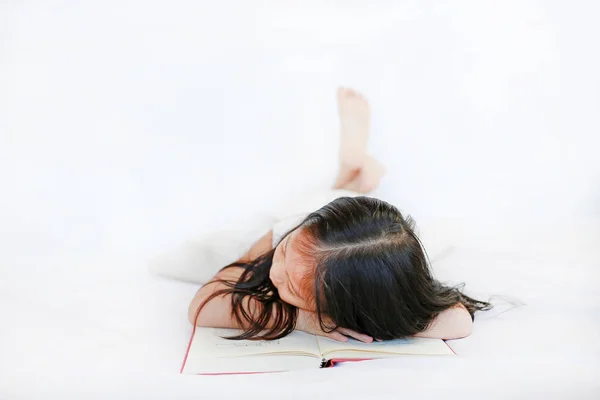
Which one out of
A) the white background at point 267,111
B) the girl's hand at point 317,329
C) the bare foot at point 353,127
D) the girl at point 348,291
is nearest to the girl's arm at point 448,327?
the girl at point 348,291

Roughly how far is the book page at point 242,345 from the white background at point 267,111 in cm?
36

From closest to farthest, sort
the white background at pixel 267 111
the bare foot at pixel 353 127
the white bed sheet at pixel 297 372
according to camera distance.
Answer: the white bed sheet at pixel 297 372 → the white background at pixel 267 111 → the bare foot at pixel 353 127

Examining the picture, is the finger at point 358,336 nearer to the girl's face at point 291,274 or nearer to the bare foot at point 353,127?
the girl's face at point 291,274

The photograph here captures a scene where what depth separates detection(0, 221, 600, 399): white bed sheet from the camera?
0.84 m

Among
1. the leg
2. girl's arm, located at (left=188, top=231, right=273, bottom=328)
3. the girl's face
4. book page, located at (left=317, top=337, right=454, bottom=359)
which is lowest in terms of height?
book page, located at (left=317, top=337, right=454, bottom=359)

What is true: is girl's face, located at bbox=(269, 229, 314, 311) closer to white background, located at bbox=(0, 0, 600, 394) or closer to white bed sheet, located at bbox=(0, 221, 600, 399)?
white bed sheet, located at bbox=(0, 221, 600, 399)

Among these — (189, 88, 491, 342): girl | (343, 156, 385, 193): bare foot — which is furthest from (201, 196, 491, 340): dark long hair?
(343, 156, 385, 193): bare foot

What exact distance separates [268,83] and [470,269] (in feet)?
2.21

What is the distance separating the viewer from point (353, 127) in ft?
4.96

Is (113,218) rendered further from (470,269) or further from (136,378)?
(470,269)

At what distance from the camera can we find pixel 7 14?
4.87ft

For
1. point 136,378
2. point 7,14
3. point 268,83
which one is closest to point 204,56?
point 268,83

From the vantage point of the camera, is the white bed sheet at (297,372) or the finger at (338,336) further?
the finger at (338,336)

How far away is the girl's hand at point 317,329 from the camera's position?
95 centimetres
